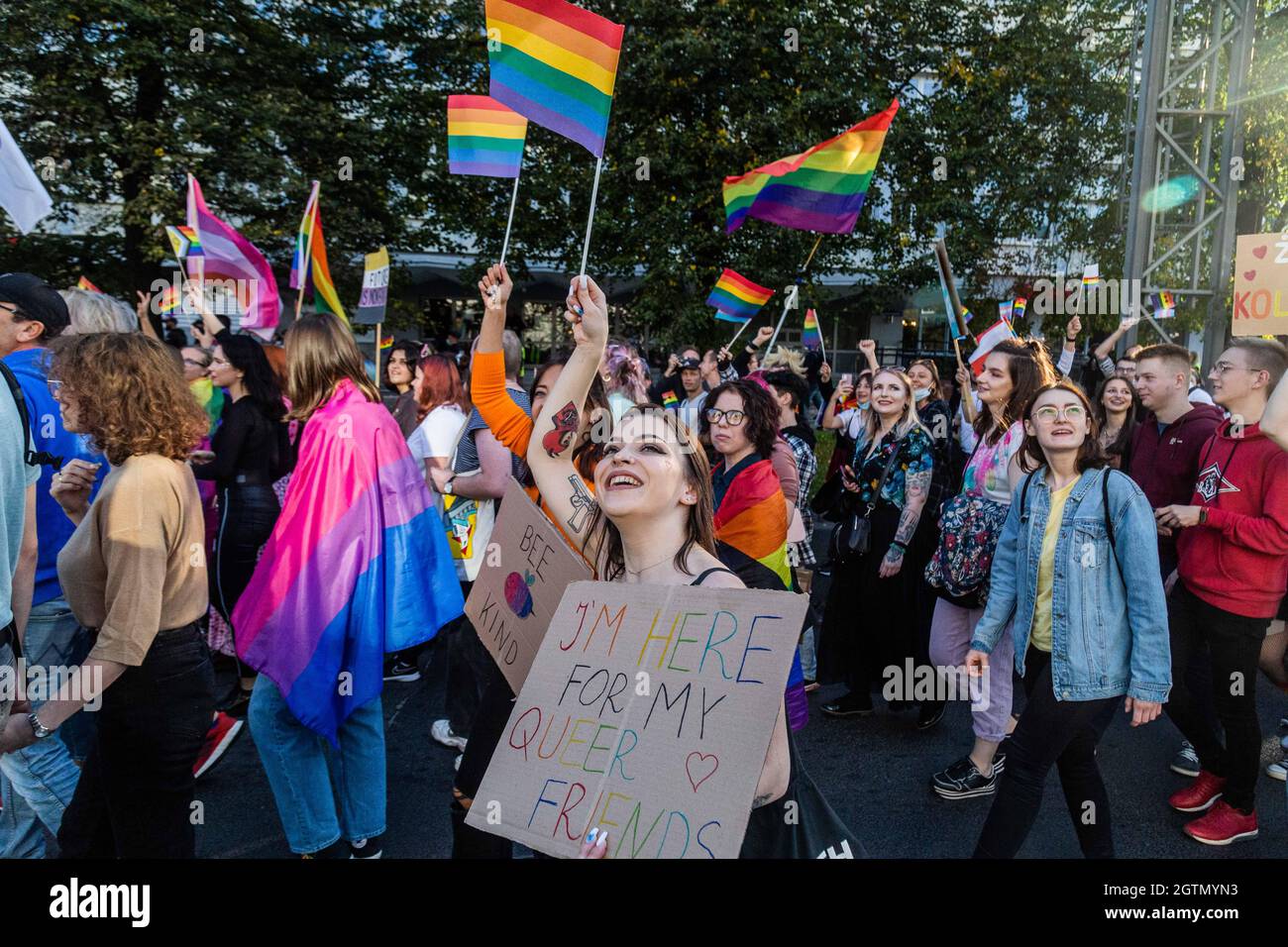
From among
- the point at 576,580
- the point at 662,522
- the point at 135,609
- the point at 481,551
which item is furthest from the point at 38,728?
the point at 481,551

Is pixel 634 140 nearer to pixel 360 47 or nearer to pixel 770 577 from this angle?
pixel 360 47

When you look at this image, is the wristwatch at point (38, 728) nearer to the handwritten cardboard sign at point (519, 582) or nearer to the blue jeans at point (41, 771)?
the blue jeans at point (41, 771)

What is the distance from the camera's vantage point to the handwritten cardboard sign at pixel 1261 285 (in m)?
4.51

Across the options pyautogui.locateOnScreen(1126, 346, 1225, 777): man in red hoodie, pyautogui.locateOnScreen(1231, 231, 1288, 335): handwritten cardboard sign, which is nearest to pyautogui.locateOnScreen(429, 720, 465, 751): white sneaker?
pyautogui.locateOnScreen(1126, 346, 1225, 777): man in red hoodie

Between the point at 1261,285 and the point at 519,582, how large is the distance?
4167 millimetres

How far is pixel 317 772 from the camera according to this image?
3.26m

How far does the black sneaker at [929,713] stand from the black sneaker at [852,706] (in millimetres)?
290

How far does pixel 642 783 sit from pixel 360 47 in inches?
688

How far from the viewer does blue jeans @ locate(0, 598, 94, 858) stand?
3.04m

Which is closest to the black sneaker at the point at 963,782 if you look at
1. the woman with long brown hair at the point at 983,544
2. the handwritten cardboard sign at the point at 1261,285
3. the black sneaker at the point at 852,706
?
the woman with long brown hair at the point at 983,544

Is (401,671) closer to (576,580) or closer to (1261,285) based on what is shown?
(576,580)

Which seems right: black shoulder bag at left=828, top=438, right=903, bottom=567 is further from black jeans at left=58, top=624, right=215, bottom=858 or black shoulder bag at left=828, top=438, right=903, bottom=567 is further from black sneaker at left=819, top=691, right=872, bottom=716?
black jeans at left=58, top=624, right=215, bottom=858

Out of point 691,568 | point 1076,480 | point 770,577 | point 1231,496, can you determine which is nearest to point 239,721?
point 770,577

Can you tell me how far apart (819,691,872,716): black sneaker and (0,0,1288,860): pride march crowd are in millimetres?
24
